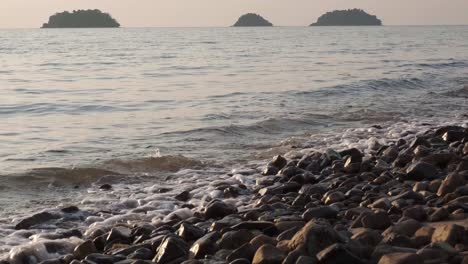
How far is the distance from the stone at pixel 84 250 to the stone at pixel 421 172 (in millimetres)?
3516

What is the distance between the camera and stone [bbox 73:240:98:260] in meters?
4.95

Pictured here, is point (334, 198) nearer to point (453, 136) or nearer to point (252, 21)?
point (453, 136)

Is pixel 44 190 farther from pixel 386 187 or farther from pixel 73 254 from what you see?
pixel 386 187

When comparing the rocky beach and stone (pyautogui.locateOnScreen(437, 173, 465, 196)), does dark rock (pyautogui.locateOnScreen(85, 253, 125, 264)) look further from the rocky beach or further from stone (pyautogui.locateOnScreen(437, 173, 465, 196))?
stone (pyautogui.locateOnScreen(437, 173, 465, 196))

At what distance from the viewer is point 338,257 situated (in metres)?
3.88

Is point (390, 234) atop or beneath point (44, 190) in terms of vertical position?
atop

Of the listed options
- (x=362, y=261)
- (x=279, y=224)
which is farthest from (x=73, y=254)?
(x=362, y=261)

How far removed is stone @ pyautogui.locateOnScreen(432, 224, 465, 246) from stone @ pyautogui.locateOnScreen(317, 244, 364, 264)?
2.03ft

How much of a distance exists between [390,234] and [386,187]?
216 cm

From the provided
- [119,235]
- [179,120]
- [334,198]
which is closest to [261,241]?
[119,235]

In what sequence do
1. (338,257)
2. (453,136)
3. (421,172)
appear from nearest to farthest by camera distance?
(338,257) → (421,172) → (453,136)

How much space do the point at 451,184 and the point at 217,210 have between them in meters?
2.17

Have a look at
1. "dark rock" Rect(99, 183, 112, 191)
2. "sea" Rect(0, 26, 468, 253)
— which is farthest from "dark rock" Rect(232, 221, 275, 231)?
"dark rock" Rect(99, 183, 112, 191)

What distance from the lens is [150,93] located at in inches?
703
